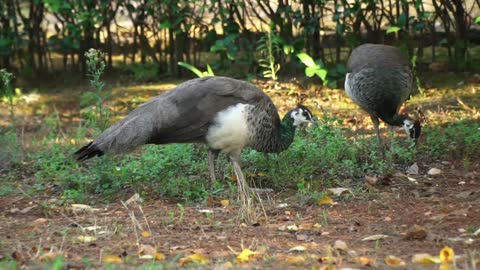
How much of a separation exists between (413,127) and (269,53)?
7.89 feet

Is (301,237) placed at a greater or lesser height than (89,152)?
lesser

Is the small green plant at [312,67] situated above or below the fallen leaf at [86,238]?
above

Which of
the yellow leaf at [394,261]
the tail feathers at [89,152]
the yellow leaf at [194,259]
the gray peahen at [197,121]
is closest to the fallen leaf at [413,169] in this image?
the gray peahen at [197,121]

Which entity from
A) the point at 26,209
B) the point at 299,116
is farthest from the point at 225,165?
the point at 26,209

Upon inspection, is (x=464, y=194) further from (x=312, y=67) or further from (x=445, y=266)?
(x=312, y=67)

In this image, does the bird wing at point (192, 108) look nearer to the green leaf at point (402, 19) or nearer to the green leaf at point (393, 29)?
the green leaf at point (393, 29)

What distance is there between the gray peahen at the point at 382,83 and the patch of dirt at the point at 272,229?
3.64 ft

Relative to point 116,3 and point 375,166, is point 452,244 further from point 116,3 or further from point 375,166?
point 116,3

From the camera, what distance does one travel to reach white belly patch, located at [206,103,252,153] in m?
5.64

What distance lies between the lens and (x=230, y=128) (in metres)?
5.66

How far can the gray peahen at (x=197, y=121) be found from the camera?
5621 millimetres

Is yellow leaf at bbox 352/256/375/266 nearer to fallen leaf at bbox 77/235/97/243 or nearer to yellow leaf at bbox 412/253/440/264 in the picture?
yellow leaf at bbox 412/253/440/264

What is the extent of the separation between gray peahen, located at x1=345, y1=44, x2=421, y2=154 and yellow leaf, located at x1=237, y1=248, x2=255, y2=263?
9.56 feet

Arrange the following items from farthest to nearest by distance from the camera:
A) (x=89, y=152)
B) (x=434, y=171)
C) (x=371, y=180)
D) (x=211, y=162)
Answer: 1. (x=434, y=171)
2. (x=211, y=162)
3. (x=371, y=180)
4. (x=89, y=152)
